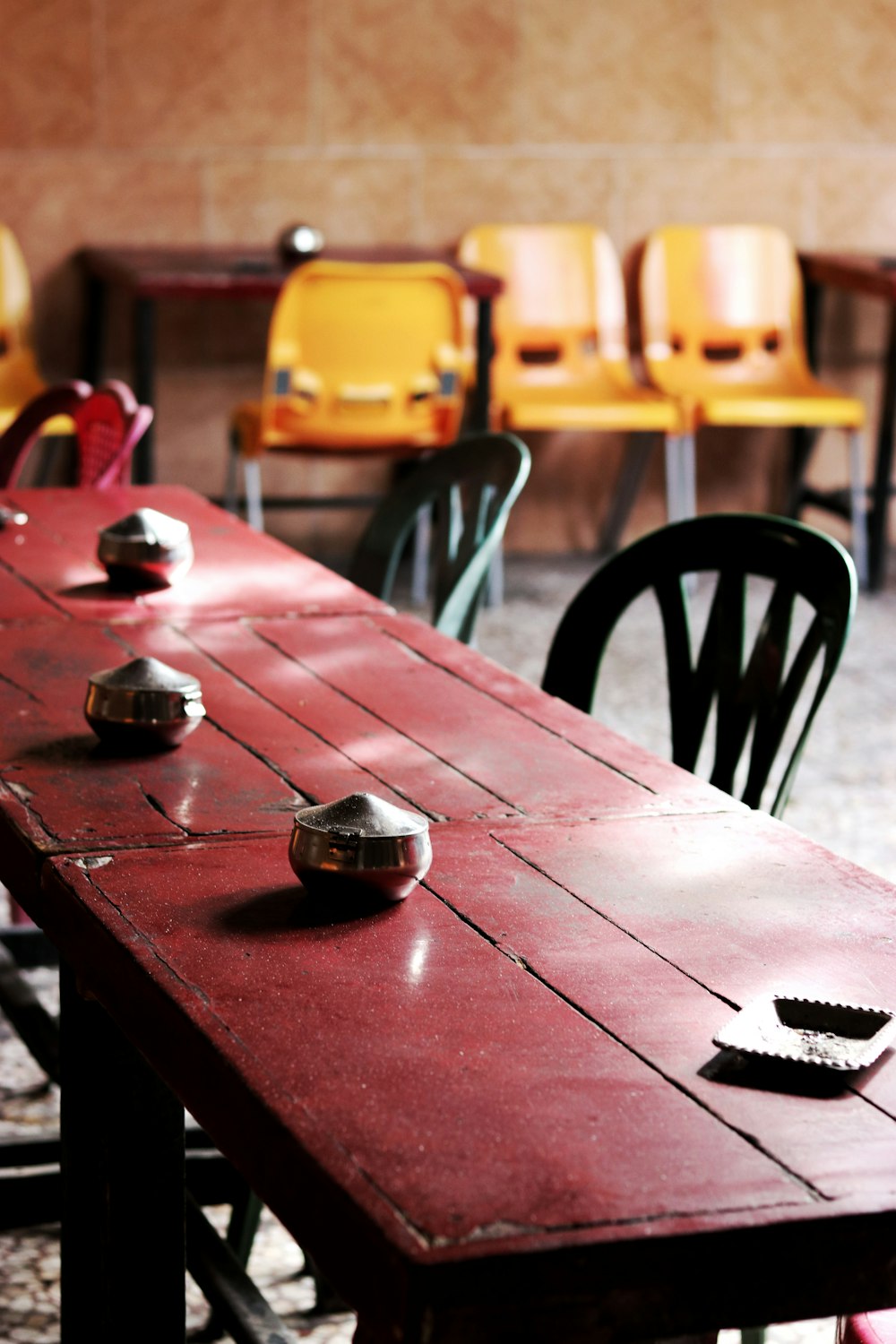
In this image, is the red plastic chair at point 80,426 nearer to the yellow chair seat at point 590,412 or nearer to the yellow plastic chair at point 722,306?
the yellow chair seat at point 590,412

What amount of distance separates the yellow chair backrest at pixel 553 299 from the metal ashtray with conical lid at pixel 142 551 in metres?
3.61

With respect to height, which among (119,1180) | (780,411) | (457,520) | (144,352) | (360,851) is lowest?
(780,411)

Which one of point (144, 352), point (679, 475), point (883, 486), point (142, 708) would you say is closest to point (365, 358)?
point (144, 352)

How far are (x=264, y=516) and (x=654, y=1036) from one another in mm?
4958

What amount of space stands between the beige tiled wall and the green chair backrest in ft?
10.7

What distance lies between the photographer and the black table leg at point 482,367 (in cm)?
519

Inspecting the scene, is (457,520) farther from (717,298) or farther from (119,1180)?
(717,298)

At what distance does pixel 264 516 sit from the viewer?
5895mm

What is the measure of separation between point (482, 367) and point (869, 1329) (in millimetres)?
4245

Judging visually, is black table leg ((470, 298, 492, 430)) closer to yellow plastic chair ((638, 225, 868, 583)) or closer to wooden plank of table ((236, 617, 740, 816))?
yellow plastic chair ((638, 225, 868, 583))

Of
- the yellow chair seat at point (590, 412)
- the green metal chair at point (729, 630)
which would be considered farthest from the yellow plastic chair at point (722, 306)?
the green metal chair at point (729, 630)

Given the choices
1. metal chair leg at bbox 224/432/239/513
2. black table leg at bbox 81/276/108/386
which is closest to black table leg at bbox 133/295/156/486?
metal chair leg at bbox 224/432/239/513

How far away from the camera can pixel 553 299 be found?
228 inches

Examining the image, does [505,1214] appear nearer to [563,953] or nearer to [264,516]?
[563,953]
